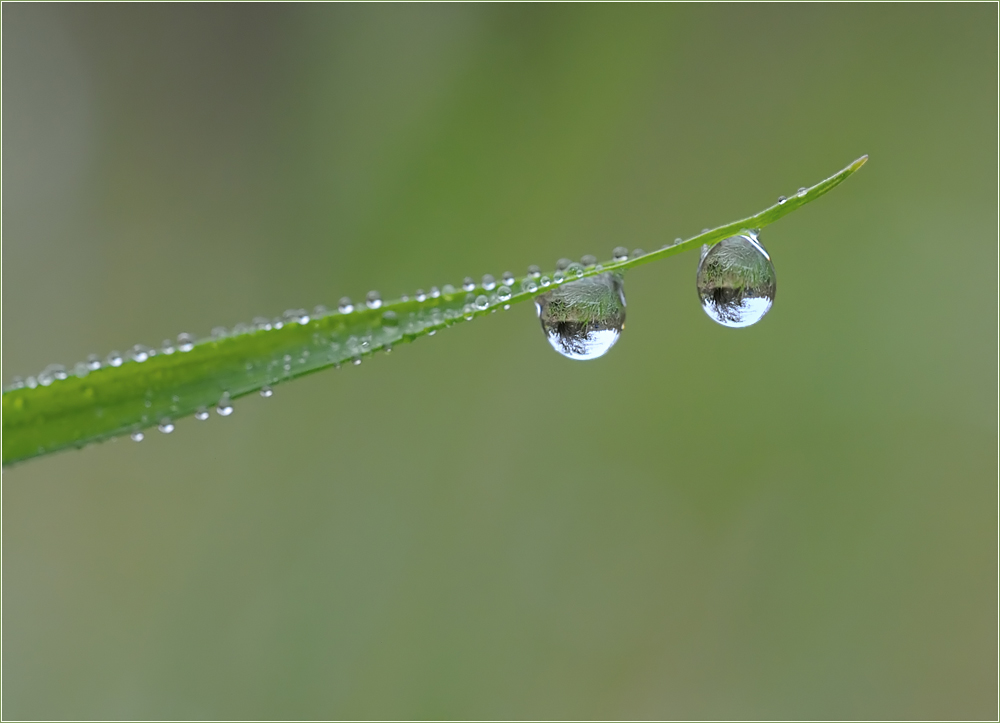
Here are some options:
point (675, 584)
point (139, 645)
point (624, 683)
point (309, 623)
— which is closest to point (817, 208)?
point (675, 584)

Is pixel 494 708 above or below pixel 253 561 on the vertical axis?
below

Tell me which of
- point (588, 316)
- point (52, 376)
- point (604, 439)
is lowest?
point (52, 376)

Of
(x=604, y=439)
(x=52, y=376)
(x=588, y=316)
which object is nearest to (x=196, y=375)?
(x=52, y=376)

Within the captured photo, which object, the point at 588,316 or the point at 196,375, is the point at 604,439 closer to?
the point at 588,316

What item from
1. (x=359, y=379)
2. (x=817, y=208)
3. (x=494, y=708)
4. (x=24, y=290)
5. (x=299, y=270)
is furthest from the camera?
(x=24, y=290)

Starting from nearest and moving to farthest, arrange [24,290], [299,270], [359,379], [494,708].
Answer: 1. [494,708]
2. [359,379]
3. [299,270]
4. [24,290]

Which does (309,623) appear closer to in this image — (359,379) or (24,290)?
(359,379)
